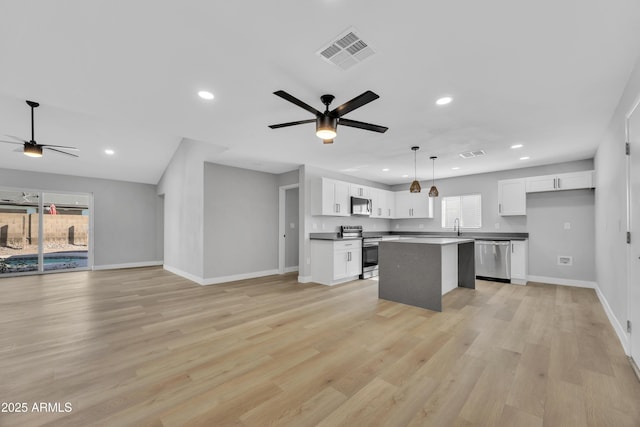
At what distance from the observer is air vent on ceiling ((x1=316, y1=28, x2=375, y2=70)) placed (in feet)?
6.35

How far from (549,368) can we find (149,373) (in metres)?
3.32

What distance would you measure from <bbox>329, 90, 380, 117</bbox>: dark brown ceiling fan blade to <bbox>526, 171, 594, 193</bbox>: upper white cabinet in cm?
527

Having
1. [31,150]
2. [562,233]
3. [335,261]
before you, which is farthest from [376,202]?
[31,150]

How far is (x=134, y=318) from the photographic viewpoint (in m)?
3.58

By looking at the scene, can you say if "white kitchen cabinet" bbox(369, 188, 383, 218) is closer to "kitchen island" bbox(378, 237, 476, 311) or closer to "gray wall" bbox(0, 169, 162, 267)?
"kitchen island" bbox(378, 237, 476, 311)

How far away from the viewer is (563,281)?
217 inches

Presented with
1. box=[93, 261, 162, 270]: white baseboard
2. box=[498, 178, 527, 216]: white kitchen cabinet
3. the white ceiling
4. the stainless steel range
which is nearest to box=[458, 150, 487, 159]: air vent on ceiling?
the white ceiling

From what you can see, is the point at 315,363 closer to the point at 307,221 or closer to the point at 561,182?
the point at 307,221

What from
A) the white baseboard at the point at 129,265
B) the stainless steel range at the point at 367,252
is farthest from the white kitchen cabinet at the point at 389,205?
the white baseboard at the point at 129,265

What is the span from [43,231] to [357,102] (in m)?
Answer: 8.58

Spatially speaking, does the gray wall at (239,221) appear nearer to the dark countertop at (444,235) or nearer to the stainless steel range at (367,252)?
the dark countertop at (444,235)

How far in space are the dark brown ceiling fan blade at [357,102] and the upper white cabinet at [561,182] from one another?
17.3 feet

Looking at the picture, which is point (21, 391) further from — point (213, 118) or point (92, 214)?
point (92, 214)

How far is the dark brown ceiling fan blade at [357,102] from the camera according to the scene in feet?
7.22
